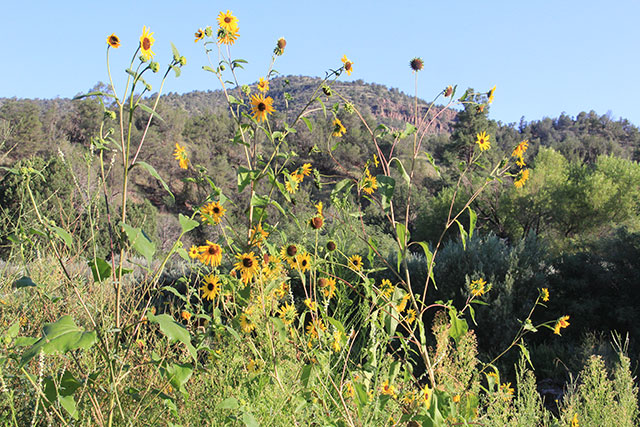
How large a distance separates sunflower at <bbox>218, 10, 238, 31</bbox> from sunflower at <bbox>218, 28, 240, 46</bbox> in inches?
0.5

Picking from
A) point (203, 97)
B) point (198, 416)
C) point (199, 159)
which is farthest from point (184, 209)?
point (203, 97)

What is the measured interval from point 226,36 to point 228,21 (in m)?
0.06

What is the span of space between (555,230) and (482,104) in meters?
15.2

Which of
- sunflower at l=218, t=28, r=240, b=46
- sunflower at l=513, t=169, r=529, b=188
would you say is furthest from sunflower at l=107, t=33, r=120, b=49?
sunflower at l=513, t=169, r=529, b=188

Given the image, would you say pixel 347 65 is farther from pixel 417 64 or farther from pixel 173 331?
pixel 173 331

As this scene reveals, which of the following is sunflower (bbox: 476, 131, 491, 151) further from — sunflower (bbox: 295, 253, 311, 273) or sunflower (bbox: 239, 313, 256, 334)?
sunflower (bbox: 239, 313, 256, 334)

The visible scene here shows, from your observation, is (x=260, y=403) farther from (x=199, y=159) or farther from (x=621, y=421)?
(x=199, y=159)

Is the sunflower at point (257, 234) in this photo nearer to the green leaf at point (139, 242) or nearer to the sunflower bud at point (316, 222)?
the sunflower bud at point (316, 222)

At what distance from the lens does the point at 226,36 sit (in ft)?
5.25

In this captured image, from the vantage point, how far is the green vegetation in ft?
4.21

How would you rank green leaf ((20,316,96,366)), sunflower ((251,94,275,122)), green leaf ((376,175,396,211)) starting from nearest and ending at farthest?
green leaf ((20,316,96,366))
green leaf ((376,175,396,211))
sunflower ((251,94,275,122))

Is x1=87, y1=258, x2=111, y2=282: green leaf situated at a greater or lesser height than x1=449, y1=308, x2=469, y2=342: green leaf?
greater

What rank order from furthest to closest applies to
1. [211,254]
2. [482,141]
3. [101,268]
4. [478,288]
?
[478,288] → [482,141] → [211,254] → [101,268]

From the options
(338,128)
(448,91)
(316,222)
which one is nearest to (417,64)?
(448,91)
